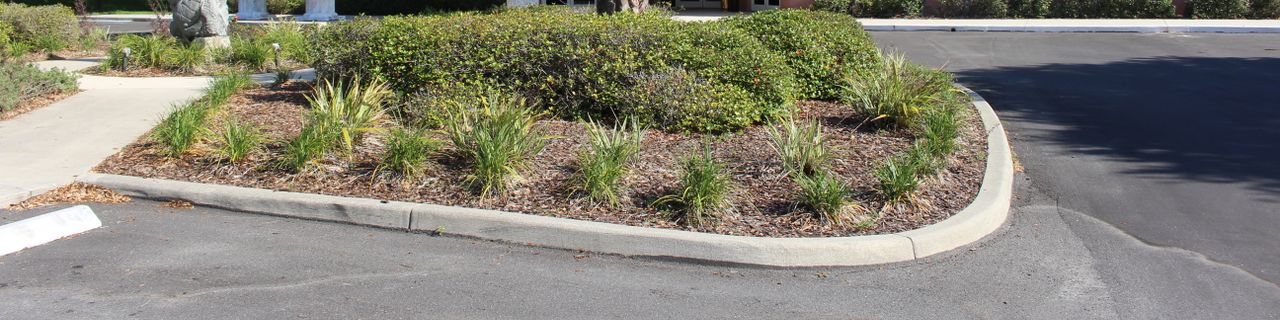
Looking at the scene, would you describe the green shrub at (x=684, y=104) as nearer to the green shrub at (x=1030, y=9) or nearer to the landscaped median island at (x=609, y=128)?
the landscaped median island at (x=609, y=128)

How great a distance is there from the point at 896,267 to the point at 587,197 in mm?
1882

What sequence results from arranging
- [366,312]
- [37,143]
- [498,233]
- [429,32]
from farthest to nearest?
[429,32] → [37,143] → [498,233] → [366,312]

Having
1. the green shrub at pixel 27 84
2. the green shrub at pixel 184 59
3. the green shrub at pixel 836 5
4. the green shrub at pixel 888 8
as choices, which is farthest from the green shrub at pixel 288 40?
the green shrub at pixel 888 8

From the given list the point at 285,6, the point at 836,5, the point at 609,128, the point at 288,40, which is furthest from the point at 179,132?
the point at 285,6

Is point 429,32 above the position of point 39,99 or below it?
above

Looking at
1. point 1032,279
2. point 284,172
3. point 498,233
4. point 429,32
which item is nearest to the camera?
point 1032,279

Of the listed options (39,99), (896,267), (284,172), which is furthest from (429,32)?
(896,267)

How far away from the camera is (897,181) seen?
6641 mm

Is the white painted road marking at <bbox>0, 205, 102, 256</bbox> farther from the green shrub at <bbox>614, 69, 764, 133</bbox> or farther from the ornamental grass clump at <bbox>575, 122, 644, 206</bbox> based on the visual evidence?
the green shrub at <bbox>614, 69, 764, 133</bbox>

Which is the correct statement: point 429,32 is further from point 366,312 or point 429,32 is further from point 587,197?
point 366,312

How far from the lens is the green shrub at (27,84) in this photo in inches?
381

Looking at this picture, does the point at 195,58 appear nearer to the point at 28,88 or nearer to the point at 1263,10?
the point at 28,88

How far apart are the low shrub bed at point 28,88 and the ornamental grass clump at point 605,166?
5583 mm

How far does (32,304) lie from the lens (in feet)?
17.1
